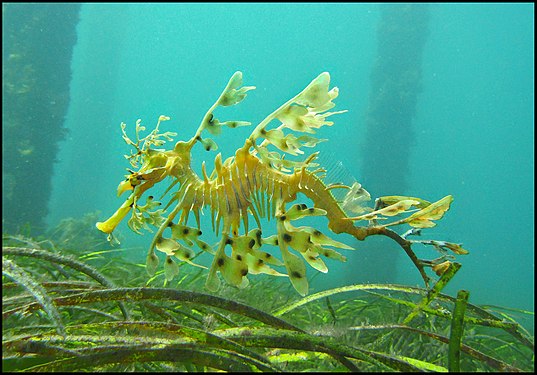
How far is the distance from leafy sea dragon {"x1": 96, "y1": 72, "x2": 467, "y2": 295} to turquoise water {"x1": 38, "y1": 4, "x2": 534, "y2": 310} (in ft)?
209

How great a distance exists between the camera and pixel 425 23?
14.0 metres

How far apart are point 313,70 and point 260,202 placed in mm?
66288

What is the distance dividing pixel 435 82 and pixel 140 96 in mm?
69720

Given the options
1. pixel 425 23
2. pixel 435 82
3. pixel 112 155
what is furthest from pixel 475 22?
pixel 112 155

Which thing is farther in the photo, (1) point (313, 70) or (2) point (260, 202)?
(1) point (313, 70)

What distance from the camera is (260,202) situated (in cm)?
165

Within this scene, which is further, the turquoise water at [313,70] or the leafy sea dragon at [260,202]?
the turquoise water at [313,70]

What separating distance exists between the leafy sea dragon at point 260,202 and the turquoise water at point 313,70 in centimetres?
6381

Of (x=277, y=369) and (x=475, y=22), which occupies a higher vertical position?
(x=475, y=22)

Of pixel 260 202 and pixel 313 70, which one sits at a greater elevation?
pixel 313 70

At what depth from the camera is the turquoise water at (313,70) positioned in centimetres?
6694

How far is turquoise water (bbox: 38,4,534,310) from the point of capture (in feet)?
220

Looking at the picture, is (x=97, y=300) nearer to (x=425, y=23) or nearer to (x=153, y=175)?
(x=153, y=175)

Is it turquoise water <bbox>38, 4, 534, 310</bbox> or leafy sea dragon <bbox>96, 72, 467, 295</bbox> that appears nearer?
leafy sea dragon <bbox>96, 72, 467, 295</bbox>
